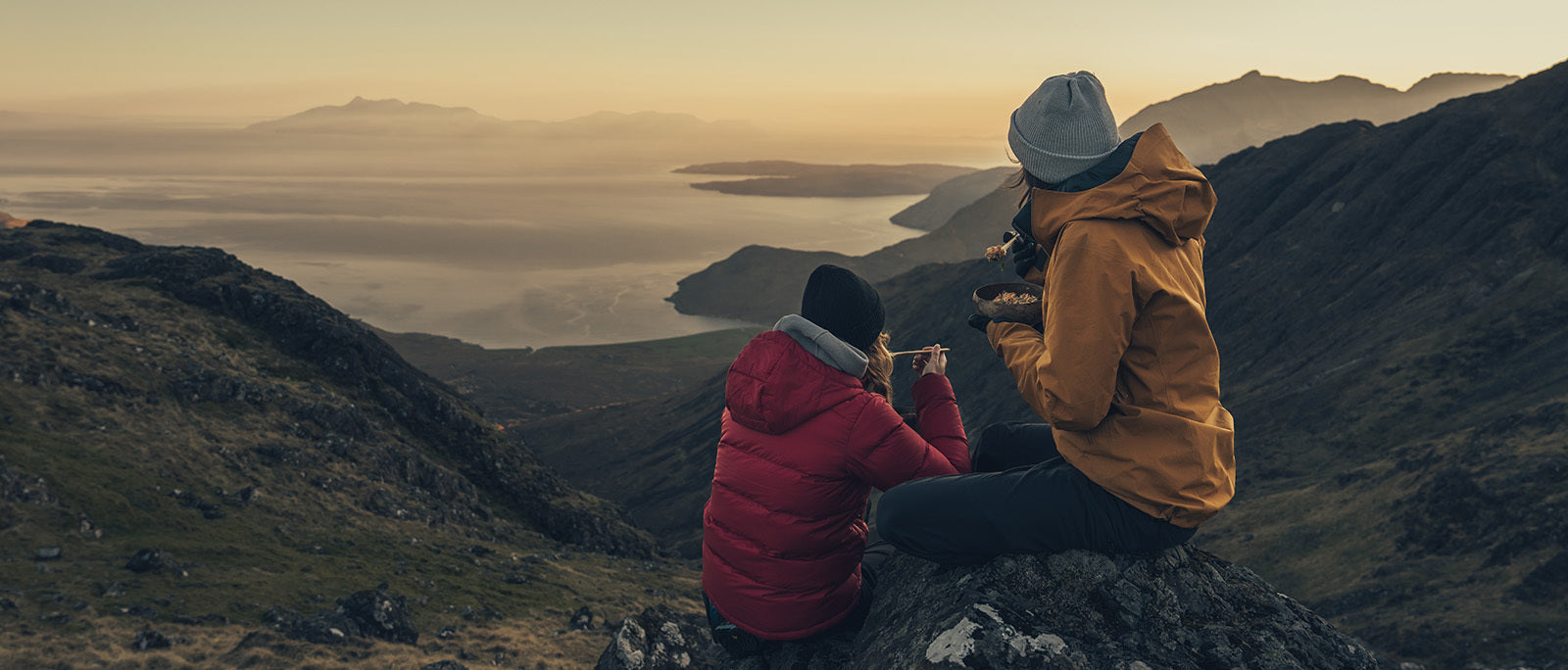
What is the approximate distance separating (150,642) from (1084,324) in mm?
14673

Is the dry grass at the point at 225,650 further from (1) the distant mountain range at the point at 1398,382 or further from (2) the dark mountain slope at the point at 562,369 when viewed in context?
(2) the dark mountain slope at the point at 562,369

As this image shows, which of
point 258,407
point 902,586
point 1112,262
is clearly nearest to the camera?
point 1112,262

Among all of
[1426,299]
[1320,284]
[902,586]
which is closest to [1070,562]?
[902,586]

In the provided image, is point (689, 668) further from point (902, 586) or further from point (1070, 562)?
point (1070, 562)

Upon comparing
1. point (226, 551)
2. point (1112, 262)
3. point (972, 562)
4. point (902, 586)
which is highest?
point (1112, 262)

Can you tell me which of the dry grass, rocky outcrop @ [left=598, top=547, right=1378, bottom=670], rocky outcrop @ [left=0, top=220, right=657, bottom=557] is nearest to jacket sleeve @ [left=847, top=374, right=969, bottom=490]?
rocky outcrop @ [left=598, top=547, right=1378, bottom=670]

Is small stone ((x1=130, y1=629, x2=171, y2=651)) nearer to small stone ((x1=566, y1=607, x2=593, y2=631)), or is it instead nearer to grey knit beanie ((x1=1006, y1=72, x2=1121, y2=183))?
small stone ((x1=566, y1=607, x2=593, y2=631))

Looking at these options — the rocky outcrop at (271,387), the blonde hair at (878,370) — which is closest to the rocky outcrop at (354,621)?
the rocky outcrop at (271,387)

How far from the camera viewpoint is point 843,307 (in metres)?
4.93

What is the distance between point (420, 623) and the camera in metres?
16.5

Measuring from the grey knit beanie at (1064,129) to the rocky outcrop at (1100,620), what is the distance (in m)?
2.29

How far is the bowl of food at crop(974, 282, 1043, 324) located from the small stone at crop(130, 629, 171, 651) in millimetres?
13813

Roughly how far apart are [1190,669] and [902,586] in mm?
1826

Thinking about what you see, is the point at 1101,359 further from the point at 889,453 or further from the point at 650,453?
the point at 650,453
